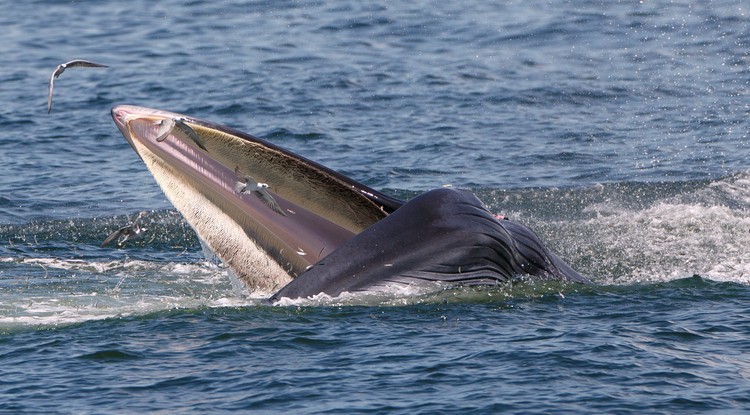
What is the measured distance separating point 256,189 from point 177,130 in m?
0.83

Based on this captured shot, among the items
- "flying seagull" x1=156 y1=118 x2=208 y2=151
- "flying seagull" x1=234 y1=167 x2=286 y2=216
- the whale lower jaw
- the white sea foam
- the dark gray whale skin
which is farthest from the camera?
the white sea foam

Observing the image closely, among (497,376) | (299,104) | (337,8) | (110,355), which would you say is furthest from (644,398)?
(337,8)

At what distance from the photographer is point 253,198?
11094 mm

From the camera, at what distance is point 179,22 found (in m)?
33.4

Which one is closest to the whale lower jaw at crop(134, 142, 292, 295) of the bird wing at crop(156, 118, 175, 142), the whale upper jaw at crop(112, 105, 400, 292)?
the whale upper jaw at crop(112, 105, 400, 292)

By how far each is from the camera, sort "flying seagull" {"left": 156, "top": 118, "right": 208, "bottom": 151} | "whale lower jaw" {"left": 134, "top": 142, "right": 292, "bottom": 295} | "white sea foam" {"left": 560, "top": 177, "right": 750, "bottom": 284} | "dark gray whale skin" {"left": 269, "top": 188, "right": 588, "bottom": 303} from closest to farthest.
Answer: "dark gray whale skin" {"left": 269, "top": 188, "right": 588, "bottom": 303}, "flying seagull" {"left": 156, "top": 118, "right": 208, "bottom": 151}, "whale lower jaw" {"left": 134, "top": 142, "right": 292, "bottom": 295}, "white sea foam" {"left": 560, "top": 177, "right": 750, "bottom": 284}

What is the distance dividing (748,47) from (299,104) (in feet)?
32.5

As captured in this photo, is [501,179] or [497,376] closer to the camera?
[497,376]

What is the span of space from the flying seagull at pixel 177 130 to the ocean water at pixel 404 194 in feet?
5.19

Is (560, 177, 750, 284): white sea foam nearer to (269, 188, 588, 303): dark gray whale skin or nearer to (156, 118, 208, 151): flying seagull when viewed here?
(269, 188, 588, 303): dark gray whale skin

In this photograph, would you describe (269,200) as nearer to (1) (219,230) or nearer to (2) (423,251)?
(1) (219,230)

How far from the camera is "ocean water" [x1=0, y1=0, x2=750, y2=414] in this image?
968 centimetres

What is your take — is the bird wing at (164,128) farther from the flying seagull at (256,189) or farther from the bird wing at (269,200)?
the bird wing at (269,200)

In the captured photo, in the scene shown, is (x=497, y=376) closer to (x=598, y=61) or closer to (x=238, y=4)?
(x=598, y=61)
